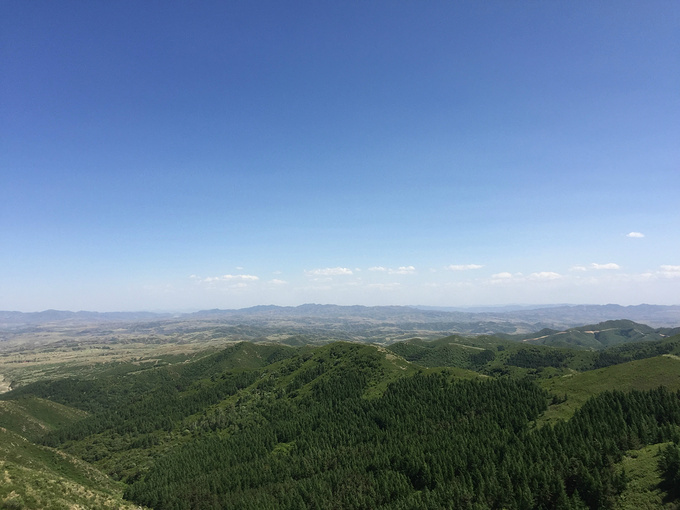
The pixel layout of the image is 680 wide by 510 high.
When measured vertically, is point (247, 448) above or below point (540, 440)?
below

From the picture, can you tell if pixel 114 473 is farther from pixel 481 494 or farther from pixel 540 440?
pixel 540 440

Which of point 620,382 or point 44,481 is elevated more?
point 620,382

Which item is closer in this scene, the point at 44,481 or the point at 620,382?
the point at 44,481

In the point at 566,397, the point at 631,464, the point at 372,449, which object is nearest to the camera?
the point at 631,464

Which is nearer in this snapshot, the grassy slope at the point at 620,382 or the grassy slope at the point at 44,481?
the grassy slope at the point at 44,481

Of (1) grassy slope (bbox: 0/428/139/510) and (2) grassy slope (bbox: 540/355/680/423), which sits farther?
(2) grassy slope (bbox: 540/355/680/423)

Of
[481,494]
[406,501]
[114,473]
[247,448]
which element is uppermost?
[481,494]

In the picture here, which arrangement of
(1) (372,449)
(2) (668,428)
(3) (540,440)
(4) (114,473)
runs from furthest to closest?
(4) (114,473) < (1) (372,449) < (3) (540,440) < (2) (668,428)

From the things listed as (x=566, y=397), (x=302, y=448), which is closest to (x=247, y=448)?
(x=302, y=448)
